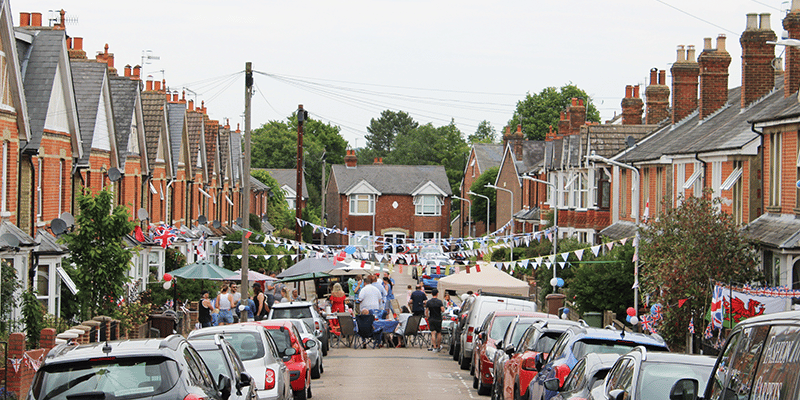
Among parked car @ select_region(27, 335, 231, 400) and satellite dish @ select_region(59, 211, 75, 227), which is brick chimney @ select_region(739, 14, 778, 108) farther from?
parked car @ select_region(27, 335, 231, 400)

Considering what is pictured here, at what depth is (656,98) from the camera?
1630 inches

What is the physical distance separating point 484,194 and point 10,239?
208 ft

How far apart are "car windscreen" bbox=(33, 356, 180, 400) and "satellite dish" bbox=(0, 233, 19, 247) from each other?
11.0 meters

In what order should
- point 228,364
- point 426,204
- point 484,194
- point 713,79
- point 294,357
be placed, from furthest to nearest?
point 426,204 < point 484,194 < point 713,79 < point 294,357 < point 228,364

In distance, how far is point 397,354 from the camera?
2622 cm

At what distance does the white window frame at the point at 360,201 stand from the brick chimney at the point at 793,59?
2453 inches

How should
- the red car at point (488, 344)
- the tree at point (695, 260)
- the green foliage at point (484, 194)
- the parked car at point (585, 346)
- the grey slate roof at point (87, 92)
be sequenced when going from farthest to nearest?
the green foliage at point (484, 194), the grey slate roof at point (87, 92), the tree at point (695, 260), the red car at point (488, 344), the parked car at point (585, 346)

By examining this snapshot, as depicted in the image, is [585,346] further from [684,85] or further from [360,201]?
[360,201]

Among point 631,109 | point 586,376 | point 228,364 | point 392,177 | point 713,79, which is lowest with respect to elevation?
point 586,376

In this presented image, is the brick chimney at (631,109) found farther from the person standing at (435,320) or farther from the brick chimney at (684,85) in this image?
the person standing at (435,320)

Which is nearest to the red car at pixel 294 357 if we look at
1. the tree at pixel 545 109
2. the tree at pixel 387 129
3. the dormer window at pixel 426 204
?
the dormer window at pixel 426 204

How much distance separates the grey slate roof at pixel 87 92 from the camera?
26.8 metres

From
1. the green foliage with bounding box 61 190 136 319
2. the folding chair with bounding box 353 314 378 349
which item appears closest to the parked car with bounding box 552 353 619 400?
the green foliage with bounding box 61 190 136 319

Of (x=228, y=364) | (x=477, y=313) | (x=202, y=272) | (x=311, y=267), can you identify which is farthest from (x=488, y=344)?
(x=311, y=267)
